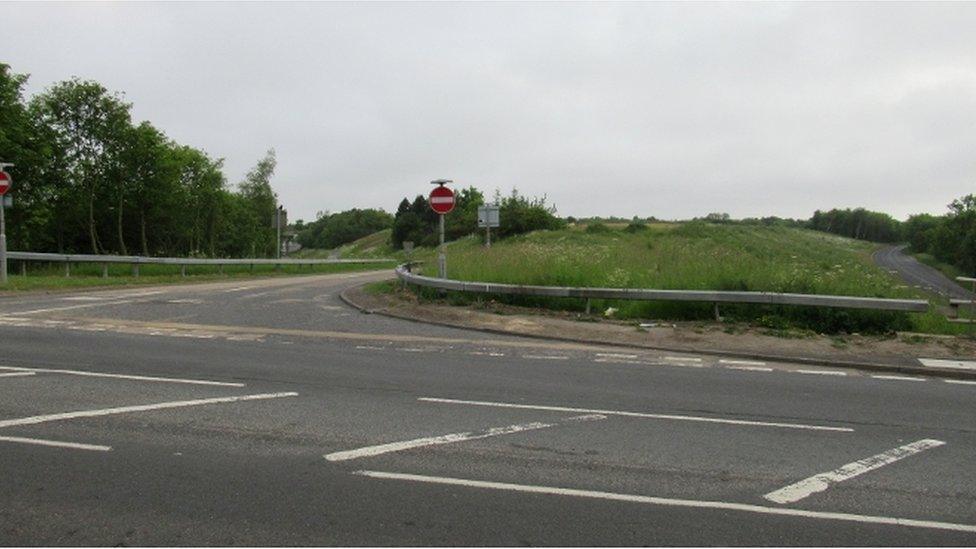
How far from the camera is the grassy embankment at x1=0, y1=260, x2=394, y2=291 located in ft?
71.9

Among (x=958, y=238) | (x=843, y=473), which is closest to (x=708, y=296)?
(x=843, y=473)

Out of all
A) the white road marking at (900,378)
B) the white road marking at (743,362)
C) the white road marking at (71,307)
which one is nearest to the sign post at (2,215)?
the white road marking at (71,307)

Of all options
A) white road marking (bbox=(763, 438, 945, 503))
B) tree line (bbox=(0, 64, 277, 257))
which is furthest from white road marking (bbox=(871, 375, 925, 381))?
tree line (bbox=(0, 64, 277, 257))

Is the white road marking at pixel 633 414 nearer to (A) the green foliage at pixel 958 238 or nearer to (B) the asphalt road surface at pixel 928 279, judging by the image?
(B) the asphalt road surface at pixel 928 279

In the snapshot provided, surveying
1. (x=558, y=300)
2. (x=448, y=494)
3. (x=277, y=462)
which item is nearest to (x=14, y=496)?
(x=277, y=462)

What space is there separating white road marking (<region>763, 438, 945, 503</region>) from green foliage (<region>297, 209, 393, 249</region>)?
151793 mm

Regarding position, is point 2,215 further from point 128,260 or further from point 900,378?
point 900,378

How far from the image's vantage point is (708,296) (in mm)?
14391

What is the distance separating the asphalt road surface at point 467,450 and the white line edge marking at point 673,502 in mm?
20

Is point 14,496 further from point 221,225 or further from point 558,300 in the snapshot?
point 221,225

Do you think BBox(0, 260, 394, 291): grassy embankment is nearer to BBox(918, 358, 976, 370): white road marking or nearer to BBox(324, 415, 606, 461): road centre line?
BBox(324, 415, 606, 461): road centre line

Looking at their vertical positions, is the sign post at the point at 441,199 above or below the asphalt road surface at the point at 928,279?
above

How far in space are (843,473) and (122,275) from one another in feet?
92.4

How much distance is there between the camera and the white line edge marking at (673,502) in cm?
459
